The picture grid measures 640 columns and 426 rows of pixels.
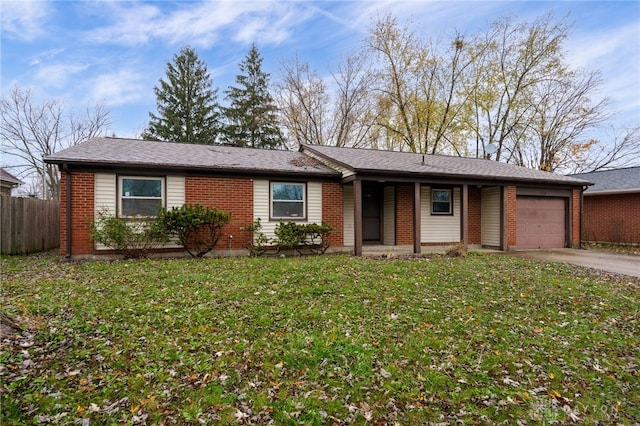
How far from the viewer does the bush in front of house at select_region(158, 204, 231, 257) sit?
364 inches

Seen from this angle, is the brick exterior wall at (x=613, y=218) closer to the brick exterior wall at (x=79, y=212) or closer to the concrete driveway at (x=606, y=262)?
the concrete driveway at (x=606, y=262)

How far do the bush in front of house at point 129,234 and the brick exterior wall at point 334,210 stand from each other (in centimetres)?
489

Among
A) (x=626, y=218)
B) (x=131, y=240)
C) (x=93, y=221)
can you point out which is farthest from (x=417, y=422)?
(x=626, y=218)

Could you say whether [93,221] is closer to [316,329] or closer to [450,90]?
[316,329]

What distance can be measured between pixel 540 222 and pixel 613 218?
5.94 m

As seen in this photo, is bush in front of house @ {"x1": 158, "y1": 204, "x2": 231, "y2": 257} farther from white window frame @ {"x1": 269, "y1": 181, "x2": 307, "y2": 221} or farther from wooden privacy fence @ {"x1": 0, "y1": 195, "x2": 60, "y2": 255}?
wooden privacy fence @ {"x1": 0, "y1": 195, "x2": 60, "y2": 255}

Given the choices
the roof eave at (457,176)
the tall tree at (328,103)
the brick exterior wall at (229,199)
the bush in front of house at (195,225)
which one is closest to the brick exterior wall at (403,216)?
the roof eave at (457,176)

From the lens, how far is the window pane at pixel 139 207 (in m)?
9.41

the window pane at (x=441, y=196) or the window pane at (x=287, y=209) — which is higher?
the window pane at (x=441, y=196)

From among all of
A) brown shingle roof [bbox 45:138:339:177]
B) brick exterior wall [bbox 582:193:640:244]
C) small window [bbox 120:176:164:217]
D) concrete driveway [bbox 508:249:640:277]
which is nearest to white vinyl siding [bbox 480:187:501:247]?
concrete driveway [bbox 508:249:640:277]

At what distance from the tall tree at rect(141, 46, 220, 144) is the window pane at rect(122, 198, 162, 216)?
18.6 m

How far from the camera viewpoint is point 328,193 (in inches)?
449

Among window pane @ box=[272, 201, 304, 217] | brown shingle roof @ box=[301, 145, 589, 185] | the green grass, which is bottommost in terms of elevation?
the green grass

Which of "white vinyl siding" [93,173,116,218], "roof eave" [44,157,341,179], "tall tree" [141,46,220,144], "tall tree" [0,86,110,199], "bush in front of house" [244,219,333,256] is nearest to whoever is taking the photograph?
"roof eave" [44,157,341,179]
